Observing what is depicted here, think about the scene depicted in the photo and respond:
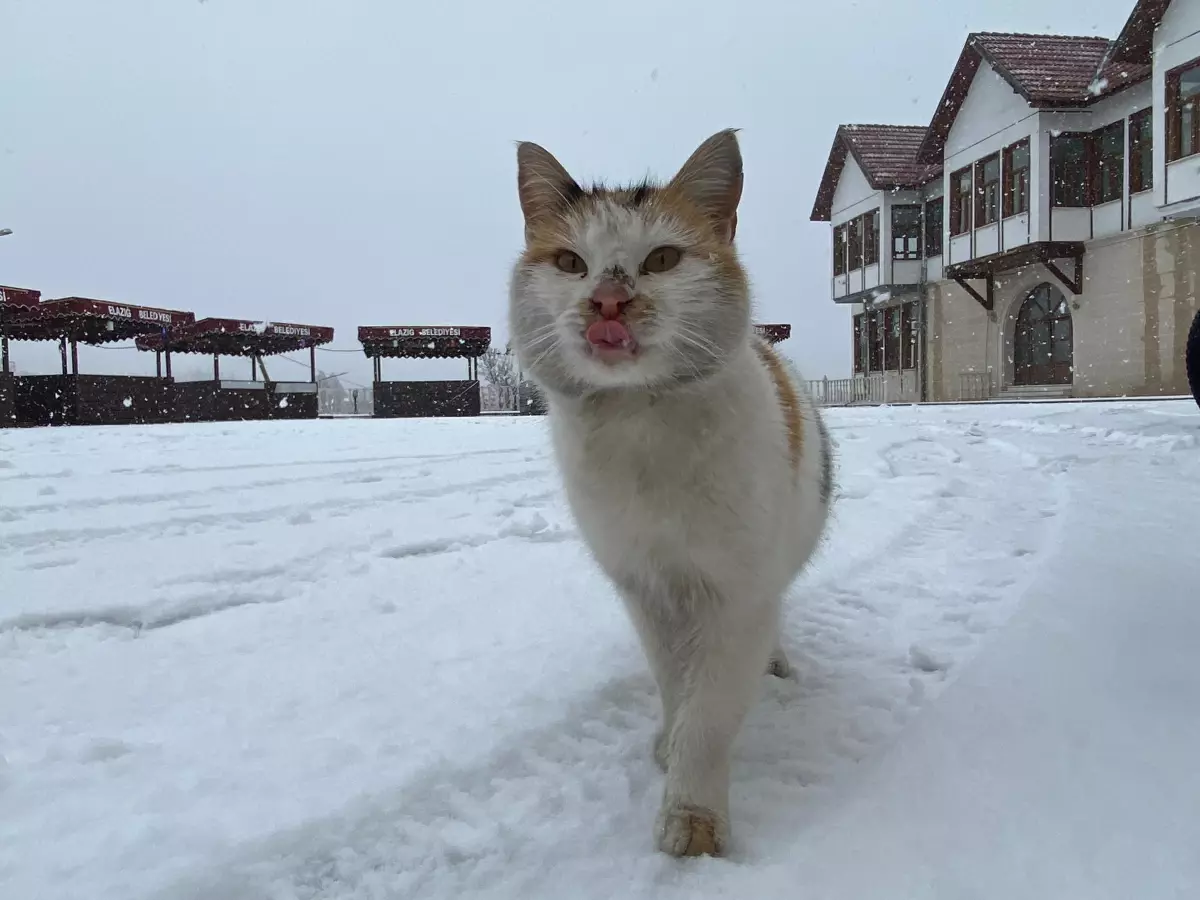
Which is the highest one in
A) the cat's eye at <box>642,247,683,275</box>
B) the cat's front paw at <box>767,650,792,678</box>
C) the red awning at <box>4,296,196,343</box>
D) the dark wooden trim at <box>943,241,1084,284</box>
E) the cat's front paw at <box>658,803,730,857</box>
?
the dark wooden trim at <box>943,241,1084,284</box>

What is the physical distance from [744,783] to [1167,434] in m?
6.60

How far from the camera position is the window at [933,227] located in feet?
68.1

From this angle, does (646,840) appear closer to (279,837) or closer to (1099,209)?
(279,837)

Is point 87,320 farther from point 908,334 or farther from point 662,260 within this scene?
point 908,334

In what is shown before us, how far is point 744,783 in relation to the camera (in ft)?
5.05

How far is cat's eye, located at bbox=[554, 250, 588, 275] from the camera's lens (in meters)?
1.63

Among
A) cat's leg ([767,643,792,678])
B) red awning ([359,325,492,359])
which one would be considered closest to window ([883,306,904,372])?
red awning ([359,325,492,359])

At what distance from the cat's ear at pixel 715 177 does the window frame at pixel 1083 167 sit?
1796cm

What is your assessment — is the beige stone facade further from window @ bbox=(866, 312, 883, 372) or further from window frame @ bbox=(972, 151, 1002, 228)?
window @ bbox=(866, 312, 883, 372)

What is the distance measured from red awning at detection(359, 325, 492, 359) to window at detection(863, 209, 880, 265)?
11928mm

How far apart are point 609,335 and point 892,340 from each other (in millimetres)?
23468

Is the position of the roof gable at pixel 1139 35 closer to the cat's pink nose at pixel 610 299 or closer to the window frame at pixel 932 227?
the window frame at pixel 932 227

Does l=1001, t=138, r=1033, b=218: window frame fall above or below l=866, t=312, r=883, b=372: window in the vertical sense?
above

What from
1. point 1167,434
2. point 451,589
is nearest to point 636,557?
point 451,589
